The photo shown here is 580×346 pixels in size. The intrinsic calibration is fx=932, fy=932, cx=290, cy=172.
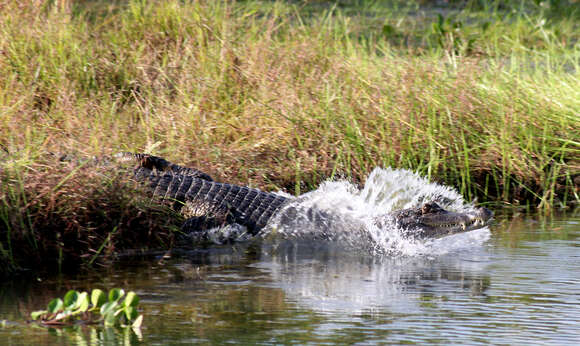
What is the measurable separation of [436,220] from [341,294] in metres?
1.51

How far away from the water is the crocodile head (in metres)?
0.08

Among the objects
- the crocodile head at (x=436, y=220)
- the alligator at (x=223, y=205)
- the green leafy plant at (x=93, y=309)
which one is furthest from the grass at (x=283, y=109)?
the green leafy plant at (x=93, y=309)

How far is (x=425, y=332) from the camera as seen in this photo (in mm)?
3680

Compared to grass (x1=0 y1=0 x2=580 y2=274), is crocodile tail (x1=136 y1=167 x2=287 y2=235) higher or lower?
lower

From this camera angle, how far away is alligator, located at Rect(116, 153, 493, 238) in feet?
18.8

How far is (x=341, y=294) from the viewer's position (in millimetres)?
4371

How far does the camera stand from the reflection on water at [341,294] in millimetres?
3648

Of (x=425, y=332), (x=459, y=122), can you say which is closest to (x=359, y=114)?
(x=459, y=122)

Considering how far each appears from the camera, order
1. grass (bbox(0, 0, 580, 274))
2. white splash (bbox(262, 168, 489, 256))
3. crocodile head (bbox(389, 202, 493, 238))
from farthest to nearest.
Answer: grass (bbox(0, 0, 580, 274)), white splash (bbox(262, 168, 489, 256)), crocodile head (bbox(389, 202, 493, 238))

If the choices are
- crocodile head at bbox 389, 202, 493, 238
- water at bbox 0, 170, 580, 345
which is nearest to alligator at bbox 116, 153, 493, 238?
crocodile head at bbox 389, 202, 493, 238

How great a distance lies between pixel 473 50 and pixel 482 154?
258 centimetres

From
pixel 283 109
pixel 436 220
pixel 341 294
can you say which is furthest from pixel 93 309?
pixel 283 109

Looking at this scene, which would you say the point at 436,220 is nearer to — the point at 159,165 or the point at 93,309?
the point at 159,165

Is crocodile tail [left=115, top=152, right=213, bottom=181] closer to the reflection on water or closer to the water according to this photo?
the water
